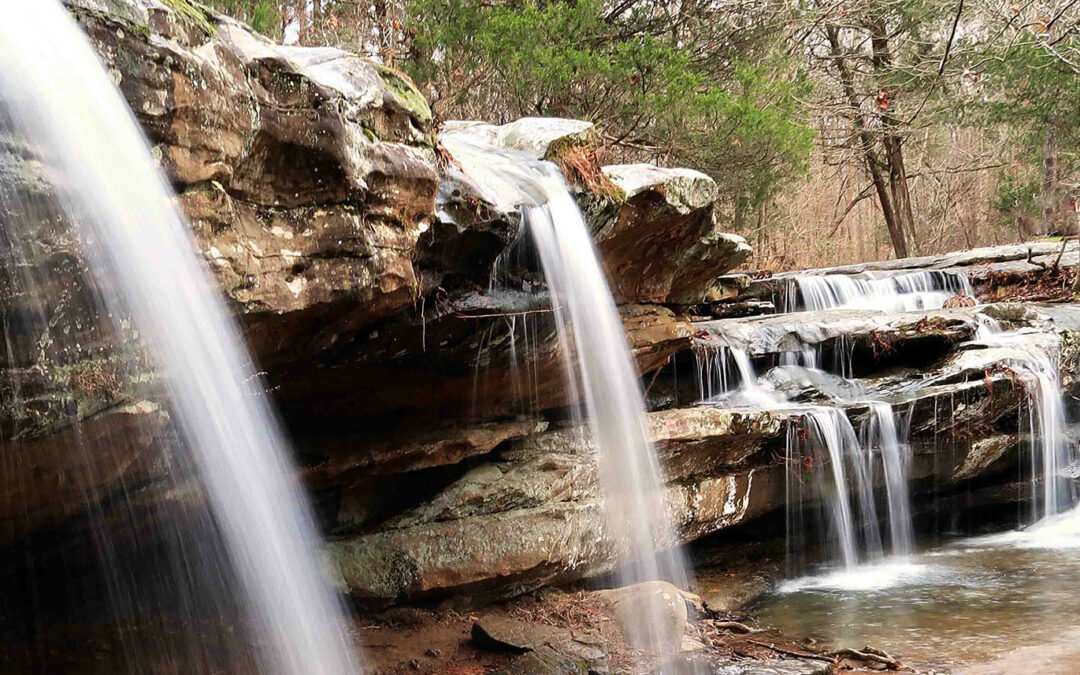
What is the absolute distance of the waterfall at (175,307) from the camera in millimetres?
3217

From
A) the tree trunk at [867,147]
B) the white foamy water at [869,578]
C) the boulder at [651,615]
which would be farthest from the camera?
the tree trunk at [867,147]

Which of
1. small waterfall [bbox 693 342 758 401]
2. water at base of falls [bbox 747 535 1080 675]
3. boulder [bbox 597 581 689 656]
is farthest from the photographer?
small waterfall [bbox 693 342 758 401]

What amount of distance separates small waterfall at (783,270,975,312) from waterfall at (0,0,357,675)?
30.6 feet

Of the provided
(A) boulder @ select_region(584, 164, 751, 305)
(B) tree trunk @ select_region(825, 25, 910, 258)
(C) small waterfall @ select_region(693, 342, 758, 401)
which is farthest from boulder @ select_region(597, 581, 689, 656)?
(B) tree trunk @ select_region(825, 25, 910, 258)

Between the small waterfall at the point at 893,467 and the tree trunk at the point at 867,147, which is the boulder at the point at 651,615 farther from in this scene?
the tree trunk at the point at 867,147

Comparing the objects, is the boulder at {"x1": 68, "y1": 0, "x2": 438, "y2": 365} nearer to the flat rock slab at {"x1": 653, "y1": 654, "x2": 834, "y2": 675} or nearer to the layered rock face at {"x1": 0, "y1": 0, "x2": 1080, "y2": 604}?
the layered rock face at {"x1": 0, "y1": 0, "x2": 1080, "y2": 604}

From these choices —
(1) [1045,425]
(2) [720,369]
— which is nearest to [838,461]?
(2) [720,369]

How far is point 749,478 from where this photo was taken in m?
8.02

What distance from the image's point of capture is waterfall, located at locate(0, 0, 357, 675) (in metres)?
3.22

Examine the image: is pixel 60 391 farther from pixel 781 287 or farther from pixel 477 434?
pixel 781 287

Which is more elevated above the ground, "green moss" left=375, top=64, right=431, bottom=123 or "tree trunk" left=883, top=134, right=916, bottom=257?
"tree trunk" left=883, top=134, right=916, bottom=257

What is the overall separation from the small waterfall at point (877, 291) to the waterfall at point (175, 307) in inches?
367

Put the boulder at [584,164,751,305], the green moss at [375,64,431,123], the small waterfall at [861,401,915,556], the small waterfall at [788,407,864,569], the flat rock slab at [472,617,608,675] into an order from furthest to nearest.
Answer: the small waterfall at [861,401,915,556]
the small waterfall at [788,407,864,569]
the boulder at [584,164,751,305]
the flat rock slab at [472,617,608,675]
the green moss at [375,64,431,123]

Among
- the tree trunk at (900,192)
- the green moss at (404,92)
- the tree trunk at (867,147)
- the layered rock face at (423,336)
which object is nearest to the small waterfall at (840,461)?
the layered rock face at (423,336)
